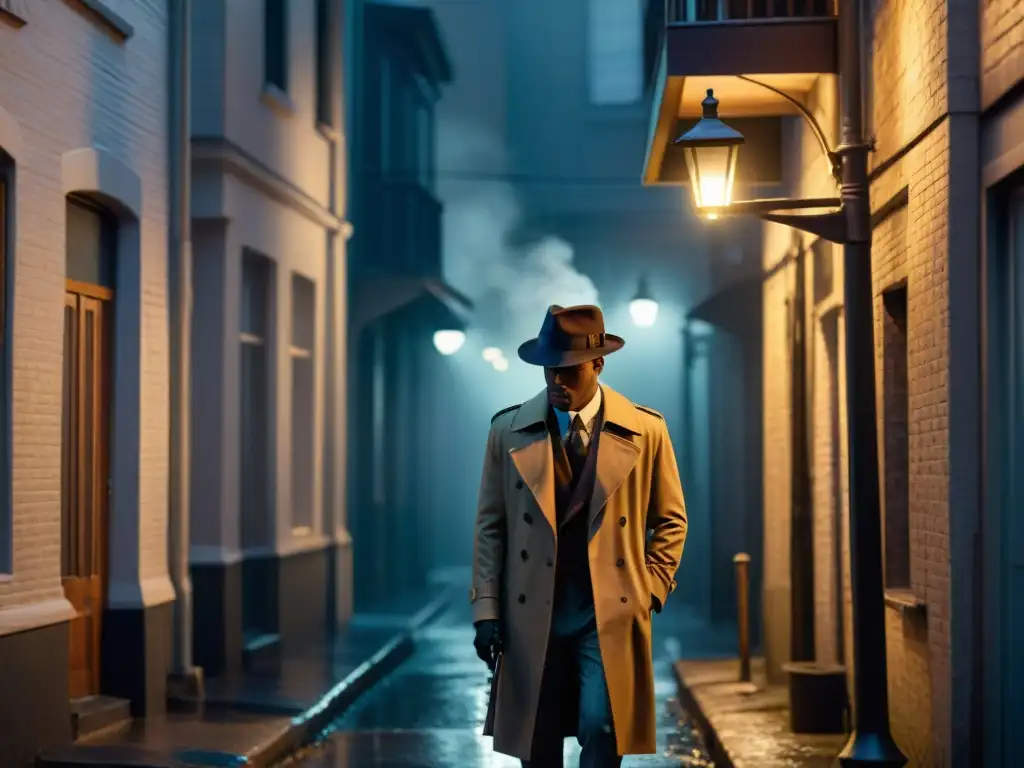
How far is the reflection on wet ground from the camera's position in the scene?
10391mm

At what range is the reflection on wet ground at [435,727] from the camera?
10.4 m

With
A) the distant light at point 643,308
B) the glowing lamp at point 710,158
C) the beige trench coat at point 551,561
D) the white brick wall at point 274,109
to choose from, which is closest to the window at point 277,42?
the white brick wall at point 274,109

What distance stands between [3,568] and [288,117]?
308 inches

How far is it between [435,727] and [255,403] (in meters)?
4.97

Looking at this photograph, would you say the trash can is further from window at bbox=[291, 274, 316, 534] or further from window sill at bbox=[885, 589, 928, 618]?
window at bbox=[291, 274, 316, 534]

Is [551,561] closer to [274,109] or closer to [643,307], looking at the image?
[274,109]

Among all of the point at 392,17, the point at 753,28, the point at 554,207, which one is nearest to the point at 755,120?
the point at 753,28

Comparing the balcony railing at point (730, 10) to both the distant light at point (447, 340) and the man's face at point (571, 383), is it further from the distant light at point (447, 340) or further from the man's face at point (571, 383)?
the distant light at point (447, 340)

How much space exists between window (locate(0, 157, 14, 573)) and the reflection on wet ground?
6.96 feet

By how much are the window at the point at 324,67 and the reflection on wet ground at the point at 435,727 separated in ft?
19.2

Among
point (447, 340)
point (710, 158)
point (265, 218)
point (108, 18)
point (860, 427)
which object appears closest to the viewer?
point (860, 427)

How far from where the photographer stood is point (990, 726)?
7723 millimetres

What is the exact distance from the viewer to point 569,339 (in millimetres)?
6258

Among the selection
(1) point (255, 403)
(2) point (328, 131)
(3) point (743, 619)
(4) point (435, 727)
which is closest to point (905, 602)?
(4) point (435, 727)
